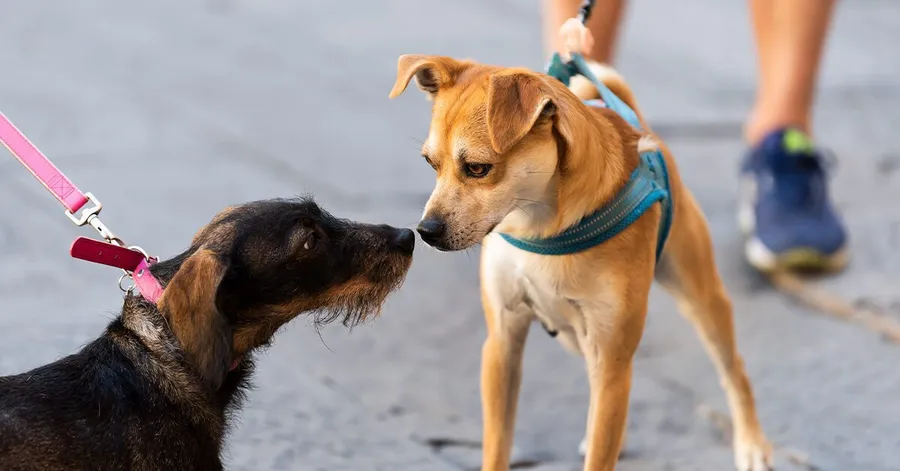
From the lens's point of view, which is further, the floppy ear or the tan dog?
the tan dog

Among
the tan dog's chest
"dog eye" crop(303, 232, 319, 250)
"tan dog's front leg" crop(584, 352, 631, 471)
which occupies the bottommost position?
"tan dog's front leg" crop(584, 352, 631, 471)

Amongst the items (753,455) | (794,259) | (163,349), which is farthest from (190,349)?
(794,259)

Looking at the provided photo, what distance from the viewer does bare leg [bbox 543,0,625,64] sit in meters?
4.48

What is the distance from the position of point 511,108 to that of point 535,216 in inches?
15.8

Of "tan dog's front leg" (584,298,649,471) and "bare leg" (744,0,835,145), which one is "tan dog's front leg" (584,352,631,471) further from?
"bare leg" (744,0,835,145)

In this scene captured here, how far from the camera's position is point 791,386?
4.81 meters

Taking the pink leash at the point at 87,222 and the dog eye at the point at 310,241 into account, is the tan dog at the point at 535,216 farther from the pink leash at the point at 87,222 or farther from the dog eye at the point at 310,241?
the pink leash at the point at 87,222

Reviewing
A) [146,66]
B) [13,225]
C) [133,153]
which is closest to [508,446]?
[13,225]

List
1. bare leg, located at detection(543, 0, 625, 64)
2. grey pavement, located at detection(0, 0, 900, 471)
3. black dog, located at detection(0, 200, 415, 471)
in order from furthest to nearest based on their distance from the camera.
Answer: bare leg, located at detection(543, 0, 625, 64), grey pavement, located at detection(0, 0, 900, 471), black dog, located at detection(0, 200, 415, 471)

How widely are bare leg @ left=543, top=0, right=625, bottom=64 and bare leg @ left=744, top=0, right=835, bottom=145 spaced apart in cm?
146

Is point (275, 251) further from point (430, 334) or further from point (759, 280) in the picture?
point (759, 280)

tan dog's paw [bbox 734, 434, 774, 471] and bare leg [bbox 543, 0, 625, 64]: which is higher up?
bare leg [bbox 543, 0, 625, 64]

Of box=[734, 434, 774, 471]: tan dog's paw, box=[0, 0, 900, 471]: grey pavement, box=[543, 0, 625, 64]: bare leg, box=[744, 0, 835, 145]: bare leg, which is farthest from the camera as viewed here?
box=[744, 0, 835, 145]: bare leg

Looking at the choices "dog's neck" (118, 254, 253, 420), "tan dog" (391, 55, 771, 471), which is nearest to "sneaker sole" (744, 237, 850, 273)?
"tan dog" (391, 55, 771, 471)
